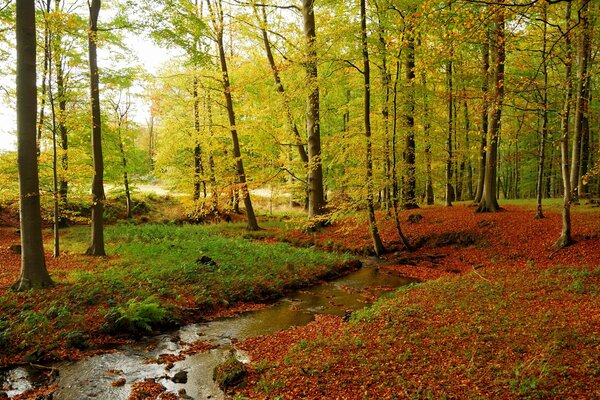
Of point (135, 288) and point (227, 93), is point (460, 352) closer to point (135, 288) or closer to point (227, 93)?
point (135, 288)

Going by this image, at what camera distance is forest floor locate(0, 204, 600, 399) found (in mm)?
5156

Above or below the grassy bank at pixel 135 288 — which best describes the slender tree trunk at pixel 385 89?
above

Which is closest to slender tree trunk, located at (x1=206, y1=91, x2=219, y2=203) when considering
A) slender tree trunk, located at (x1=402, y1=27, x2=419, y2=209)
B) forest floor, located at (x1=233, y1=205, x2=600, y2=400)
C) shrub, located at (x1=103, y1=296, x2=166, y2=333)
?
slender tree trunk, located at (x1=402, y1=27, x2=419, y2=209)

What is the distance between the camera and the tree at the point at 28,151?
349 inches

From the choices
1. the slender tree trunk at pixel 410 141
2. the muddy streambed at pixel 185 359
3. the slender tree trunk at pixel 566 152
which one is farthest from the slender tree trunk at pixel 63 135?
the slender tree trunk at pixel 566 152

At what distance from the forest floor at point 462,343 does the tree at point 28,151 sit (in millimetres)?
6197

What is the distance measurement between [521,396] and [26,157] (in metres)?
11.4

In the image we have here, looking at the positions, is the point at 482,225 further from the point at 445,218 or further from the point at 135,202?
the point at 135,202

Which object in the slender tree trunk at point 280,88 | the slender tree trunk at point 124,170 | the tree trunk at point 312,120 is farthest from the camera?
the slender tree trunk at point 124,170

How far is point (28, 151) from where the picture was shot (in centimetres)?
912

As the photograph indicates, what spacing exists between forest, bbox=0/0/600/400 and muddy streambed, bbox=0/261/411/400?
52 millimetres

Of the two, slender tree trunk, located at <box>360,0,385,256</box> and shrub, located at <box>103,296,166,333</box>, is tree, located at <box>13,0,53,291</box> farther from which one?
slender tree trunk, located at <box>360,0,385,256</box>

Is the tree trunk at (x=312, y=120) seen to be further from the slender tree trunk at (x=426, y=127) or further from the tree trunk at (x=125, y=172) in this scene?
the tree trunk at (x=125, y=172)

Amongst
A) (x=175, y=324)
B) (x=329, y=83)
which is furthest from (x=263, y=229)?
(x=175, y=324)
